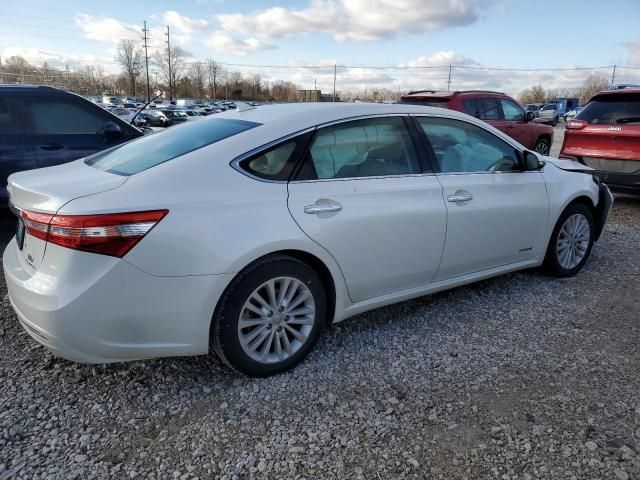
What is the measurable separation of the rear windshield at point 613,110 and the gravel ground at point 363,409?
439 centimetres

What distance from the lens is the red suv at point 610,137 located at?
684cm

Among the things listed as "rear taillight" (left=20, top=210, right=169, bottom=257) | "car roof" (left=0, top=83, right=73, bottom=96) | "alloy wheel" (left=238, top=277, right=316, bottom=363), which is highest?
"car roof" (left=0, top=83, right=73, bottom=96)

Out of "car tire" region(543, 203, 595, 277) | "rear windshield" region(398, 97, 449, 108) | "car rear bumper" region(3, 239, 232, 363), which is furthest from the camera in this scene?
"rear windshield" region(398, 97, 449, 108)

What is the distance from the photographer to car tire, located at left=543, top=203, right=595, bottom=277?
4.42 meters

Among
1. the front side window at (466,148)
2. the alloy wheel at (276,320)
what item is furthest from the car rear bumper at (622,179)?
the alloy wheel at (276,320)

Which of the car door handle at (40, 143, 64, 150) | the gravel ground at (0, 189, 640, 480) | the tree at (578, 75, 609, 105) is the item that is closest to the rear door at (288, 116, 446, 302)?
the gravel ground at (0, 189, 640, 480)

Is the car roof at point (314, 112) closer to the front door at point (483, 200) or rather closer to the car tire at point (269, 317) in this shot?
the front door at point (483, 200)

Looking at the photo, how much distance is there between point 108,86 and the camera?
318 ft

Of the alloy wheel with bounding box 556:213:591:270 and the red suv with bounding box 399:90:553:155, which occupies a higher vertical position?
the red suv with bounding box 399:90:553:155

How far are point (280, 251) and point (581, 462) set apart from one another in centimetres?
172

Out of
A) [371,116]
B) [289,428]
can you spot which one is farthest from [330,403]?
[371,116]

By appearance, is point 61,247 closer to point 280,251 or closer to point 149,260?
point 149,260

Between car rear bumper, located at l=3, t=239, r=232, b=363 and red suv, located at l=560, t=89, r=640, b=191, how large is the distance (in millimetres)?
6394

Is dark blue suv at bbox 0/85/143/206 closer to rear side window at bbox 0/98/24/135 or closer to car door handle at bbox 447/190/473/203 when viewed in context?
rear side window at bbox 0/98/24/135
